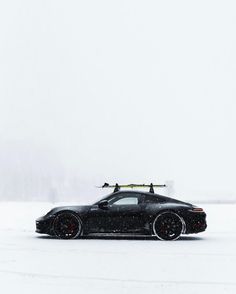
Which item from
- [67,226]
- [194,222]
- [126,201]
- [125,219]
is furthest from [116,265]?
[126,201]

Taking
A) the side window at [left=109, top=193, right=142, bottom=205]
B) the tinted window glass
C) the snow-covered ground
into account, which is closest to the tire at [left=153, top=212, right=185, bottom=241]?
the snow-covered ground

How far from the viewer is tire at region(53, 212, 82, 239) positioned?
12.5 metres

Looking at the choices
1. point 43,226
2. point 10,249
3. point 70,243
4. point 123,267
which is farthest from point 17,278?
point 43,226

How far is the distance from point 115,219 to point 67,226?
3.32 ft

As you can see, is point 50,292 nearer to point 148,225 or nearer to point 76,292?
point 76,292

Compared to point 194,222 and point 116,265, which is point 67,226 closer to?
point 194,222

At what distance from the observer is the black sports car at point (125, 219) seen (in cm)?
1233

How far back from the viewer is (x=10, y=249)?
1070cm

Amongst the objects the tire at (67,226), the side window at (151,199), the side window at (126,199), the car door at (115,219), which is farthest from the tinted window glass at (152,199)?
the tire at (67,226)

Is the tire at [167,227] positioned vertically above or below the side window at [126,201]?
below

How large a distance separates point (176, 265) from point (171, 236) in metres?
3.65

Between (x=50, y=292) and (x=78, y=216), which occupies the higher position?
(x=78, y=216)

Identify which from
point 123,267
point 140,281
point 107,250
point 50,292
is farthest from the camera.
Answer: point 107,250

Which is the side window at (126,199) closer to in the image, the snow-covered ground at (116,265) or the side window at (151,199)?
the side window at (151,199)
